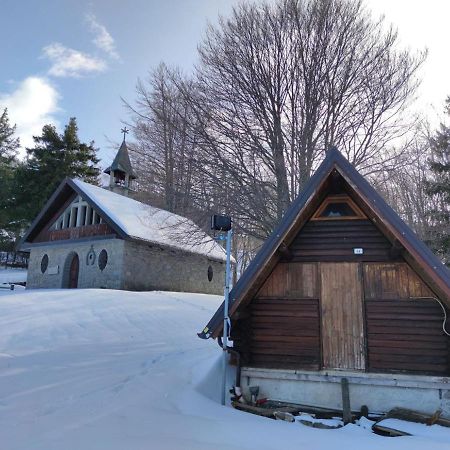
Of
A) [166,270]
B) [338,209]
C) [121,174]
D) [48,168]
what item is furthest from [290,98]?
[48,168]

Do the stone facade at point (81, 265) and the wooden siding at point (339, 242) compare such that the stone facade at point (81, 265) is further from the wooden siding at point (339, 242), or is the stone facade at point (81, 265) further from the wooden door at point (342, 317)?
the wooden door at point (342, 317)

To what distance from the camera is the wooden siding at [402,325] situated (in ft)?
21.9

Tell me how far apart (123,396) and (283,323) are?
314cm

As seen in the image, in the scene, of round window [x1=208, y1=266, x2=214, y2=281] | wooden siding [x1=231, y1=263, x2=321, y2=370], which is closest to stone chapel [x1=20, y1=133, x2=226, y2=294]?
round window [x1=208, y1=266, x2=214, y2=281]

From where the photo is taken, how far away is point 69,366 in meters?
7.84

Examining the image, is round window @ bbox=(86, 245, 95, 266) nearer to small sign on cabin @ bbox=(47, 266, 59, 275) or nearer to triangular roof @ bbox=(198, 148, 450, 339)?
small sign on cabin @ bbox=(47, 266, 59, 275)

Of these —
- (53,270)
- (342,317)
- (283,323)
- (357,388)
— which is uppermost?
(53,270)

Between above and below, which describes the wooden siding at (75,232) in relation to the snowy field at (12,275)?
above

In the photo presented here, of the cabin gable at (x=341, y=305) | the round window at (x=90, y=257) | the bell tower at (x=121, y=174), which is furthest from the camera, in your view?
the bell tower at (x=121, y=174)

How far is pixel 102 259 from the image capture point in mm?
19984

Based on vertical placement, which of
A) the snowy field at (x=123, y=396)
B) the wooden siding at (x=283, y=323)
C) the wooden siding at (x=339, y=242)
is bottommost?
the snowy field at (x=123, y=396)

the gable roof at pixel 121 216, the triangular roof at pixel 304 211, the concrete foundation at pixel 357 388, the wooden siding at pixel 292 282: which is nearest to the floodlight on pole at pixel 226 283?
the triangular roof at pixel 304 211

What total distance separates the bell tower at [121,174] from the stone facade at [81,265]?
7.48m

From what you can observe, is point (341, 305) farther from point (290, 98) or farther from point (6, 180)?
point (6, 180)
